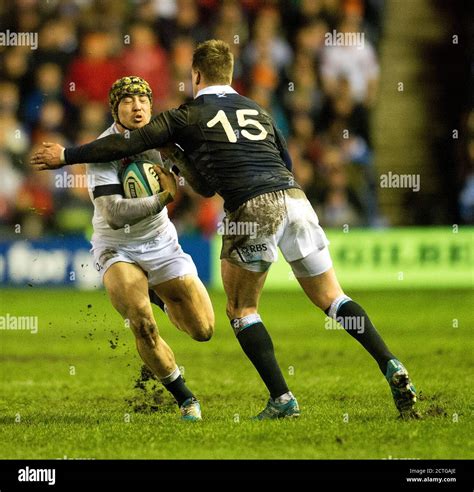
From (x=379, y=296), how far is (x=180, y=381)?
30.3ft

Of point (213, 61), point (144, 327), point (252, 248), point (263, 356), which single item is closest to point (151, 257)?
point (144, 327)

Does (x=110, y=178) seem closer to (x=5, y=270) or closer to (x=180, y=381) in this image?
(x=180, y=381)

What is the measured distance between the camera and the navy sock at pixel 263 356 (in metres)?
7.48

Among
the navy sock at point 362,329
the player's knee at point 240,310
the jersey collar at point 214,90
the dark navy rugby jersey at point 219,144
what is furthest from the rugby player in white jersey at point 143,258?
the navy sock at point 362,329

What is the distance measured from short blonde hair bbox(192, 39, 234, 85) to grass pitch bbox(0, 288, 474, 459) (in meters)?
2.25

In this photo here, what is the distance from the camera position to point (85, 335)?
46.0 feet

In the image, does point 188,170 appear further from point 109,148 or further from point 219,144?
point 109,148

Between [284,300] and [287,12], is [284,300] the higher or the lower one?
the lower one

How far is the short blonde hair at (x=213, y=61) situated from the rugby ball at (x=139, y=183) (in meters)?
0.75

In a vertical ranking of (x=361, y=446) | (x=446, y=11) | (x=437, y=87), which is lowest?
(x=361, y=446)

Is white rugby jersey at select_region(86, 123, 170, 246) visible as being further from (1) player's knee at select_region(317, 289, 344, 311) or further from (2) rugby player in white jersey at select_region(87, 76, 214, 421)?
(1) player's knee at select_region(317, 289, 344, 311)

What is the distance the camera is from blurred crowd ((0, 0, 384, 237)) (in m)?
18.2

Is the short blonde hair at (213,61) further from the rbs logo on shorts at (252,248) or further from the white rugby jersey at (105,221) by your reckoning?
the rbs logo on shorts at (252,248)

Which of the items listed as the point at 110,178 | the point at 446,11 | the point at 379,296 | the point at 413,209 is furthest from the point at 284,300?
the point at 110,178
